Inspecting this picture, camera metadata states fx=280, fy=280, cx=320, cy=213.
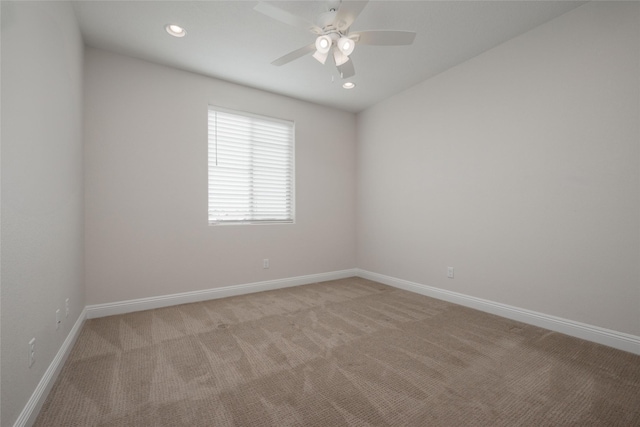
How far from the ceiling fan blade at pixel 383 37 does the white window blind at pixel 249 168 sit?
2171 millimetres

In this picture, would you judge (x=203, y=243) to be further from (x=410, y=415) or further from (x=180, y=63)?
(x=410, y=415)

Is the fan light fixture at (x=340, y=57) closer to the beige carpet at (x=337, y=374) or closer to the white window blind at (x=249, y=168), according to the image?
the white window blind at (x=249, y=168)

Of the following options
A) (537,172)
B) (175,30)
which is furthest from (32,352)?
(537,172)

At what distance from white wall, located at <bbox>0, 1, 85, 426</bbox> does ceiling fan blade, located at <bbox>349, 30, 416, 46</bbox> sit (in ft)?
6.46

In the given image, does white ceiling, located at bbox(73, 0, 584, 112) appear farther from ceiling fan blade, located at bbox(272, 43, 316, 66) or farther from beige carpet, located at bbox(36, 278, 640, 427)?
beige carpet, located at bbox(36, 278, 640, 427)

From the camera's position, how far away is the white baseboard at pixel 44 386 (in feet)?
4.47

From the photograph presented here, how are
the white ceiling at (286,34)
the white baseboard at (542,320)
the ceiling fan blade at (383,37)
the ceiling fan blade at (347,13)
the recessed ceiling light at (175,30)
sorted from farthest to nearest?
the recessed ceiling light at (175,30) < the white ceiling at (286,34) < the white baseboard at (542,320) < the ceiling fan blade at (383,37) < the ceiling fan blade at (347,13)

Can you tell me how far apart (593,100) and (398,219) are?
2339mm

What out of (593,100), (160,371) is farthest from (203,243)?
(593,100)

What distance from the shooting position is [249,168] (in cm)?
393

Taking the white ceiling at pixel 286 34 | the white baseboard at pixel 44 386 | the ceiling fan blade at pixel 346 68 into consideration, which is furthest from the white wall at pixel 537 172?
the white baseboard at pixel 44 386

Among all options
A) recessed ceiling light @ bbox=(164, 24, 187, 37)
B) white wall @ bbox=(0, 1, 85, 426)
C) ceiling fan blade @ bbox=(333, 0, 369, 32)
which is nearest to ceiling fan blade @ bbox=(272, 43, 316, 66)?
ceiling fan blade @ bbox=(333, 0, 369, 32)

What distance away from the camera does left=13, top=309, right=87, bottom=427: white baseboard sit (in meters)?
1.36

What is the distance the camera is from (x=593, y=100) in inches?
92.3
